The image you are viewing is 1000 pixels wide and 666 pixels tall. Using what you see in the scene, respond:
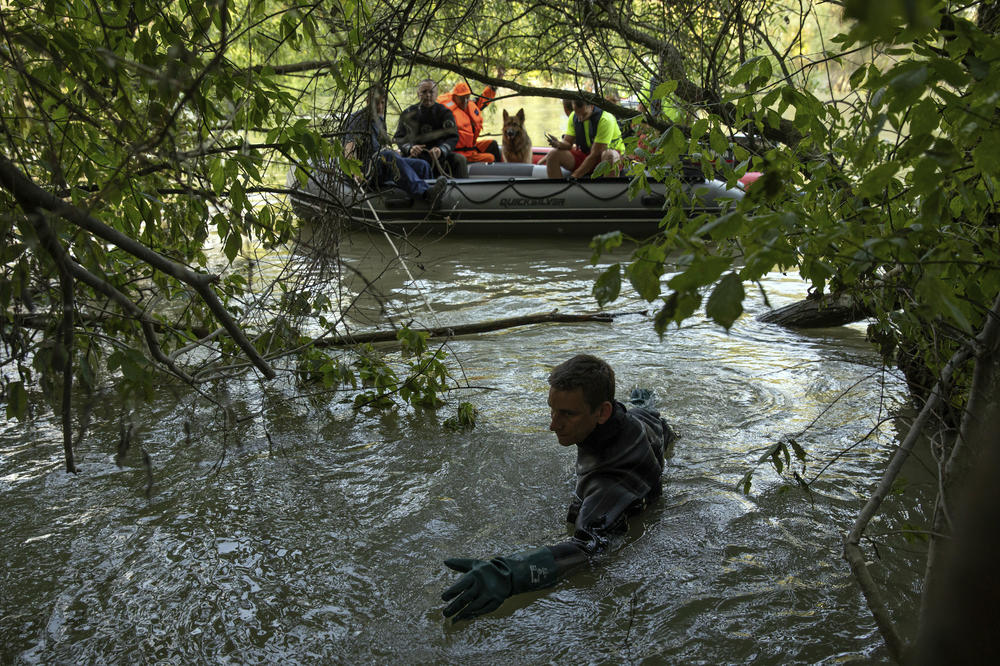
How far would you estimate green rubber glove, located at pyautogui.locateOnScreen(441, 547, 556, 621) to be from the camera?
9.22ft

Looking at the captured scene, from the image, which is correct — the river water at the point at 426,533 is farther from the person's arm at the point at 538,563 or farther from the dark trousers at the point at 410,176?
the dark trousers at the point at 410,176

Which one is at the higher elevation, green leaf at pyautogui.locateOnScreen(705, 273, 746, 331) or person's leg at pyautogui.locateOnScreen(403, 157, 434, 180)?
person's leg at pyautogui.locateOnScreen(403, 157, 434, 180)

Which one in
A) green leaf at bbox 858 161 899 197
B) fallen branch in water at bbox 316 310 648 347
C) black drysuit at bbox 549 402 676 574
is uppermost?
green leaf at bbox 858 161 899 197

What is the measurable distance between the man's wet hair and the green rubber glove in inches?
29.4

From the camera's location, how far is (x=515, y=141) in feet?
40.1

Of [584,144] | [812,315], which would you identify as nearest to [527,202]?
[584,144]

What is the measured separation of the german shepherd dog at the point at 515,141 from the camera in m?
11.7

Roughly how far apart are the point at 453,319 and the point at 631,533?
11.9 feet

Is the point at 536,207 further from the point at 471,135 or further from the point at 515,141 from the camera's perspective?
the point at 471,135

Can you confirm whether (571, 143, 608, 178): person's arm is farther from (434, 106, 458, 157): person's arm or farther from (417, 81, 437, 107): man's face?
(417, 81, 437, 107): man's face

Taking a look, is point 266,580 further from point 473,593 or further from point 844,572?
point 844,572

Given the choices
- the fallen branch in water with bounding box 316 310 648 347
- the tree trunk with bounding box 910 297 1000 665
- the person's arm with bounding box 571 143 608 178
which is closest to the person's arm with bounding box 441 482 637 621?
the tree trunk with bounding box 910 297 1000 665

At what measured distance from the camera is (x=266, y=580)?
329 cm

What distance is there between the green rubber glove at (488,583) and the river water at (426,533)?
6.9 inches
